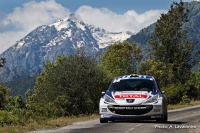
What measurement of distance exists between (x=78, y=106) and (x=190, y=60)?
2954 centimetres

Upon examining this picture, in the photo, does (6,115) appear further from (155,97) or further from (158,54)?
(158,54)

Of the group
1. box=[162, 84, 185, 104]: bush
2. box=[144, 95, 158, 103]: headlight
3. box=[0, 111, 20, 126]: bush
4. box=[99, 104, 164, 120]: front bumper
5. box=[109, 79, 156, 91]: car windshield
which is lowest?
box=[0, 111, 20, 126]: bush

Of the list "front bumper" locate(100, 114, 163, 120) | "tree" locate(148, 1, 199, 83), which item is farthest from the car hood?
"tree" locate(148, 1, 199, 83)

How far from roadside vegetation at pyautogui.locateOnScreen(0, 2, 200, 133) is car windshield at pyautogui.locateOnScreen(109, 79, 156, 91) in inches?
127

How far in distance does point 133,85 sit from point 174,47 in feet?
141

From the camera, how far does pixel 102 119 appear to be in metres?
18.1

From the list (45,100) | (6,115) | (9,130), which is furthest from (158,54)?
(9,130)

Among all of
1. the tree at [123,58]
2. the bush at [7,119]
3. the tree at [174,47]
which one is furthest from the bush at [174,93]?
the bush at [7,119]

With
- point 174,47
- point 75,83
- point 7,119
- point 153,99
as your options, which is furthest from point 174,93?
point 153,99

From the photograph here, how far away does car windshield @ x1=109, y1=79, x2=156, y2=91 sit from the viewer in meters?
18.4

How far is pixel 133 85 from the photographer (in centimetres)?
1867

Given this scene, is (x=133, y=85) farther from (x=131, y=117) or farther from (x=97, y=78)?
(x=97, y=78)

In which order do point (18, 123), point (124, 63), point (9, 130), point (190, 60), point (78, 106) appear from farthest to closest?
point (124, 63) < point (190, 60) < point (78, 106) < point (18, 123) < point (9, 130)

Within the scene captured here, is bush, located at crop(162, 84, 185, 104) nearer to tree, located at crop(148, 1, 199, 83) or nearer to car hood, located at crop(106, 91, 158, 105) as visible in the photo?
tree, located at crop(148, 1, 199, 83)
